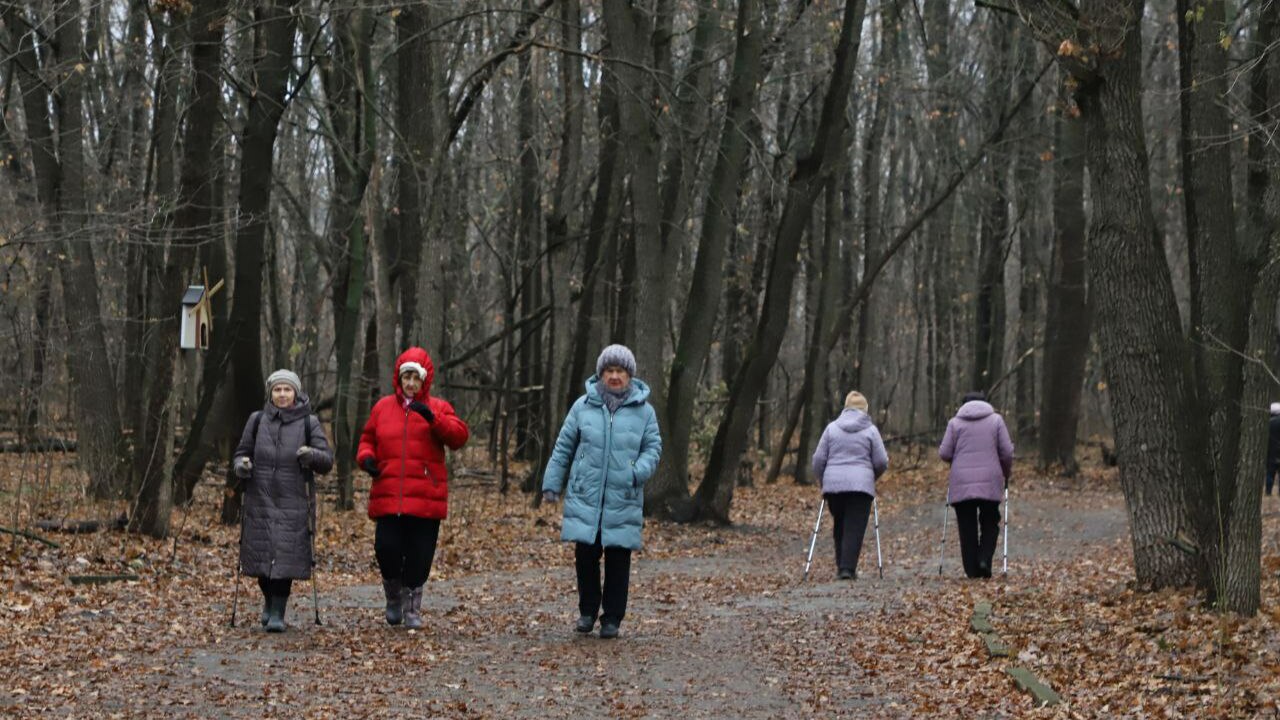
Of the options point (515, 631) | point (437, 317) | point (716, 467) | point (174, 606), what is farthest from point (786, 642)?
point (437, 317)

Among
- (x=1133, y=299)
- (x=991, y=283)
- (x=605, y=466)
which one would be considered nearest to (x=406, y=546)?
(x=605, y=466)

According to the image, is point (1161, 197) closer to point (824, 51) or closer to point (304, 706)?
point (824, 51)

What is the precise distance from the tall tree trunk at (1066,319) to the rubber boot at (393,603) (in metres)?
21.7

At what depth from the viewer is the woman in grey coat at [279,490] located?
10.6 m

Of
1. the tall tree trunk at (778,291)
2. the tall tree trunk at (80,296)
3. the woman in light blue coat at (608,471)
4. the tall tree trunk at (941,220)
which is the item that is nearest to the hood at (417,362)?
the woman in light blue coat at (608,471)

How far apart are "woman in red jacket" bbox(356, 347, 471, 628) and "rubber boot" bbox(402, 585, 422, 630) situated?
0.13 meters

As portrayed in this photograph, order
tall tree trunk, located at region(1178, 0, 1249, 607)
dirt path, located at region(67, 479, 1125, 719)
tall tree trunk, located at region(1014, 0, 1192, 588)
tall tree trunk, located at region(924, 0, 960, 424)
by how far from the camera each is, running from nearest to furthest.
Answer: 1. dirt path, located at region(67, 479, 1125, 719)
2. tall tree trunk, located at region(1178, 0, 1249, 607)
3. tall tree trunk, located at region(1014, 0, 1192, 588)
4. tall tree trunk, located at region(924, 0, 960, 424)

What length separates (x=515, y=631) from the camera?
11.2 metres

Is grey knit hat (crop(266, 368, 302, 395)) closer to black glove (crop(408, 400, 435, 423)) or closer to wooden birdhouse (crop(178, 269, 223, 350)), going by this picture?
black glove (crop(408, 400, 435, 423))

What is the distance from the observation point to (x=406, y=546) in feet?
35.6

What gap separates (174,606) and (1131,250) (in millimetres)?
7628

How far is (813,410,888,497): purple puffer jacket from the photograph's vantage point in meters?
15.5

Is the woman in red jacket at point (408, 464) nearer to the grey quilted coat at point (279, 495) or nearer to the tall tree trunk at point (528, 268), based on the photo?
the grey quilted coat at point (279, 495)

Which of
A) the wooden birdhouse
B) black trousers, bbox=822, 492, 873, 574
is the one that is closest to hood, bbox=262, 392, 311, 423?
the wooden birdhouse
